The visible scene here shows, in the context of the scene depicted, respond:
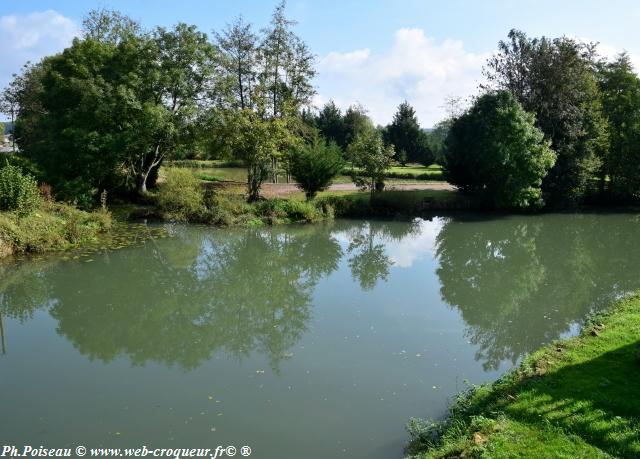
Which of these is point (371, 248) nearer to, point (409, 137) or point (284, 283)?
point (284, 283)

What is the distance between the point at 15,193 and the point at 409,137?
40285 millimetres

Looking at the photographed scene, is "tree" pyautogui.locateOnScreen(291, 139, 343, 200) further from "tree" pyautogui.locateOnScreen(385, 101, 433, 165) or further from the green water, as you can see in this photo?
"tree" pyautogui.locateOnScreen(385, 101, 433, 165)

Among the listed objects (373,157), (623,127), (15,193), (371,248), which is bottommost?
(371,248)

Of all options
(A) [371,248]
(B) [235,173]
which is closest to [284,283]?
(A) [371,248]

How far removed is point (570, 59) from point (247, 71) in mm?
18411

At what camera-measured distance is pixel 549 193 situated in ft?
94.2

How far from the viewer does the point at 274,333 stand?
437 inches

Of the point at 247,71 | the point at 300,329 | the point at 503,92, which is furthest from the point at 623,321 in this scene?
the point at 247,71

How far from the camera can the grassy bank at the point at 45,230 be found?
648 inches

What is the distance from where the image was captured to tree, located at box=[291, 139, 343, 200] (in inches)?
1049

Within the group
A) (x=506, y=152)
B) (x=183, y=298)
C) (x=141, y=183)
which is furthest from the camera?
(x=141, y=183)

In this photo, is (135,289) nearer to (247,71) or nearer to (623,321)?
(623,321)

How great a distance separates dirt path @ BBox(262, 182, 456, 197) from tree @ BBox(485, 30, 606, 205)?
23.1 ft

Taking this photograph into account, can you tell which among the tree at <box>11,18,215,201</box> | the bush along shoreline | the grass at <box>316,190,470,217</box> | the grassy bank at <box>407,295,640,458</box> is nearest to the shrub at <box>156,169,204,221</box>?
the tree at <box>11,18,215,201</box>
